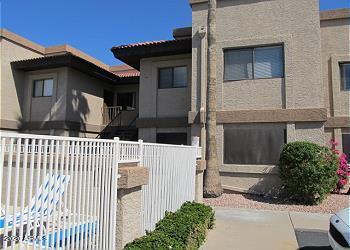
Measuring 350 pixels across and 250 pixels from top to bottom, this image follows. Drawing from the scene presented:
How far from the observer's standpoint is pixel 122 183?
15.1 ft

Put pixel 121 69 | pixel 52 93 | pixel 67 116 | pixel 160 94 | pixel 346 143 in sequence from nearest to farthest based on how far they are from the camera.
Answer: pixel 346 143 < pixel 160 94 < pixel 67 116 < pixel 52 93 < pixel 121 69

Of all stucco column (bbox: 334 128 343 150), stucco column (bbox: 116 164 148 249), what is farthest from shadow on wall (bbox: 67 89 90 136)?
stucco column (bbox: 116 164 148 249)

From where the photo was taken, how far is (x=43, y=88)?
66.2 feet

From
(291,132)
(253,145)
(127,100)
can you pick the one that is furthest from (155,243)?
(127,100)

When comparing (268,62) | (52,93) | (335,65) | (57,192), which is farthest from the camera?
(52,93)

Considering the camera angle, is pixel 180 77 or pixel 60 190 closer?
pixel 60 190

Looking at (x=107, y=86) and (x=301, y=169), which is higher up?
(x=107, y=86)

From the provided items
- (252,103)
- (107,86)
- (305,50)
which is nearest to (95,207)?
(252,103)

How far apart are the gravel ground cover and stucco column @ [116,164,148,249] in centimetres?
677

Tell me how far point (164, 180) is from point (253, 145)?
25.7ft

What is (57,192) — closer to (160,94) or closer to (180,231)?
(180,231)

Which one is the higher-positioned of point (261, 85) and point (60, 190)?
point (261, 85)

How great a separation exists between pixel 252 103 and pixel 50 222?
11626 mm

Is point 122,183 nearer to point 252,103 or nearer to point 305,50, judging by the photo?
point 252,103
